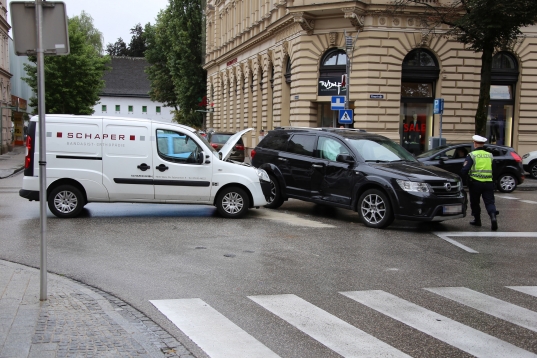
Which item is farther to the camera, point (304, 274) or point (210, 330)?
point (304, 274)

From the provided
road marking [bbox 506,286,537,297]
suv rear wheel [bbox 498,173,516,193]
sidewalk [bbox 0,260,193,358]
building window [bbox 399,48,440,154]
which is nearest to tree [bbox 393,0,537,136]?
building window [bbox 399,48,440,154]

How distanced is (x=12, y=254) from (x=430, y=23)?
2390 cm

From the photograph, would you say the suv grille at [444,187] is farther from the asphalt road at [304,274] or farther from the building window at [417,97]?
the building window at [417,97]

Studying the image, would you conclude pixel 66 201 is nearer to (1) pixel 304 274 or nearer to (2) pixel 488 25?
(1) pixel 304 274

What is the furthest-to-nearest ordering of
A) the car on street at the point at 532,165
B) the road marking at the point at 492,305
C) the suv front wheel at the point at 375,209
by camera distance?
1. the car on street at the point at 532,165
2. the suv front wheel at the point at 375,209
3. the road marking at the point at 492,305

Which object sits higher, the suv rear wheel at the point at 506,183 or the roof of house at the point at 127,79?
the roof of house at the point at 127,79

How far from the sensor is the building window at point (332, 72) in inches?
1180

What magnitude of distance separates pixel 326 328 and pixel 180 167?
742 cm

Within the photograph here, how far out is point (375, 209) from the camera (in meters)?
12.0

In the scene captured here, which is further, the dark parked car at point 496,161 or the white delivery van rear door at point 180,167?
the dark parked car at point 496,161

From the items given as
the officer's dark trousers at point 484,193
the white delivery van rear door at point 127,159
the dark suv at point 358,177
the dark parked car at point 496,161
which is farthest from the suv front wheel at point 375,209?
the dark parked car at point 496,161

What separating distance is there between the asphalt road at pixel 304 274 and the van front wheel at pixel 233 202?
22 centimetres

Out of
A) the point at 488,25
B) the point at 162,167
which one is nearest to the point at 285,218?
the point at 162,167

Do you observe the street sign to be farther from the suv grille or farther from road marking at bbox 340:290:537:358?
the suv grille
